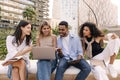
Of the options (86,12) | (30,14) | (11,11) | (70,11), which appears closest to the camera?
(86,12)

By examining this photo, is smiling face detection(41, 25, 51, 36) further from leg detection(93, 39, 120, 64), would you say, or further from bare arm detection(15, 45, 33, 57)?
leg detection(93, 39, 120, 64)

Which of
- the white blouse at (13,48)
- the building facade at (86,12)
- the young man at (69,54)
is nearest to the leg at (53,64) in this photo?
the young man at (69,54)

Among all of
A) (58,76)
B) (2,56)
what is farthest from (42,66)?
(2,56)

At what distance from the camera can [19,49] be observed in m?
3.15

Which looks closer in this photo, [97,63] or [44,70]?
[44,70]

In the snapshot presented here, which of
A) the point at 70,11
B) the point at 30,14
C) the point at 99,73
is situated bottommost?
the point at 99,73

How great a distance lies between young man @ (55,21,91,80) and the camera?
10.0ft

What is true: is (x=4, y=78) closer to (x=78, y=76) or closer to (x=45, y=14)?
(x=78, y=76)

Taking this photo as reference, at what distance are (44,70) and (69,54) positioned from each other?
0.38m

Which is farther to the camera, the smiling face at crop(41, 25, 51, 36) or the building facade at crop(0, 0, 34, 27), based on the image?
the building facade at crop(0, 0, 34, 27)

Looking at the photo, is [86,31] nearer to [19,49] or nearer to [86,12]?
[19,49]

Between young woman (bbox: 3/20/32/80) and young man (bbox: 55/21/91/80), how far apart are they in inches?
12.6

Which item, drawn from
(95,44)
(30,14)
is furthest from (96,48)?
(30,14)

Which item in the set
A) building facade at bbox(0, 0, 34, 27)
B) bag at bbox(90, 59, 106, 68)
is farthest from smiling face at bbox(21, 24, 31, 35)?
building facade at bbox(0, 0, 34, 27)
